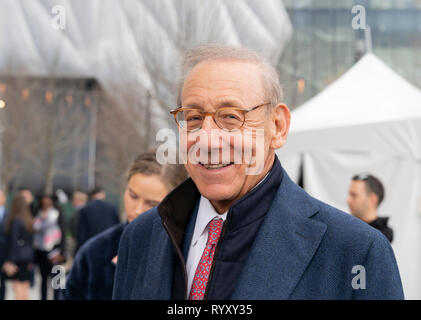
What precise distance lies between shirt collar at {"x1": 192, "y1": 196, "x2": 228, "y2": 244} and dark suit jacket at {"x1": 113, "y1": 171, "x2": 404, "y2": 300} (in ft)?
0.32

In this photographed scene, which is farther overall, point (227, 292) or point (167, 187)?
point (167, 187)

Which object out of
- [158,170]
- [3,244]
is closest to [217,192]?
[158,170]

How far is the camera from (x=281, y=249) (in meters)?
1.58

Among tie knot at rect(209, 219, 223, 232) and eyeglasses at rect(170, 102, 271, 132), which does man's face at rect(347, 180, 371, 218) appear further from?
eyeglasses at rect(170, 102, 271, 132)

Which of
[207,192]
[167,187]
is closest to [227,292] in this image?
[207,192]

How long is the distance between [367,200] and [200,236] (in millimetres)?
3210

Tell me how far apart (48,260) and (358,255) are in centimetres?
830

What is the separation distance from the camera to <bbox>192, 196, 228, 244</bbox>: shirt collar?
1716 mm

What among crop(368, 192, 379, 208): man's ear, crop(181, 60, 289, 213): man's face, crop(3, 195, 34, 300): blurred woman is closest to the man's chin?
crop(181, 60, 289, 213): man's face

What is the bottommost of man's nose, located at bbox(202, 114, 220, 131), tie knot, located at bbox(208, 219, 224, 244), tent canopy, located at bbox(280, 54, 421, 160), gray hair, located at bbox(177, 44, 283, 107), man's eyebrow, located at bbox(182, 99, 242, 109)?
tie knot, located at bbox(208, 219, 224, 244)

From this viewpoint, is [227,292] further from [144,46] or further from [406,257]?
[144,46]

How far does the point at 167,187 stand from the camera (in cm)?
336

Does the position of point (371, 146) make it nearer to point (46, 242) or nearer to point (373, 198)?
point (373, 198)

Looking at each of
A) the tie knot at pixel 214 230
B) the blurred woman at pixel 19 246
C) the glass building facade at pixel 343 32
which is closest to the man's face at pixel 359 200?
the tie knot at pixel 214 230
